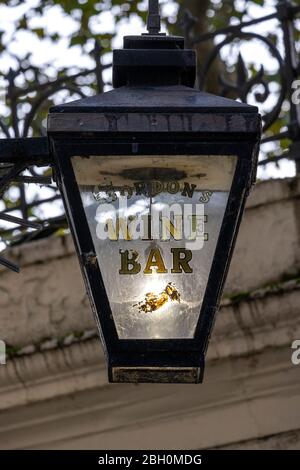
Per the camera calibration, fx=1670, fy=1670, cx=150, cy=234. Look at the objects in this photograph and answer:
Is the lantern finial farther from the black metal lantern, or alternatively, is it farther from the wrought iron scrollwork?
the wrought iron scrollwork

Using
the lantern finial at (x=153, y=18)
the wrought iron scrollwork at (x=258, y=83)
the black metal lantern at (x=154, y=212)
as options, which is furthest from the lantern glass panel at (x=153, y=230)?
the wrought iron scrollwork at (x=258, y=83)

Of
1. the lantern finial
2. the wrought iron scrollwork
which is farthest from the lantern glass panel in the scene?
the wrought iron scrollwork

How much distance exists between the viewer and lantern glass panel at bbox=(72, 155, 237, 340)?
13.1 feet

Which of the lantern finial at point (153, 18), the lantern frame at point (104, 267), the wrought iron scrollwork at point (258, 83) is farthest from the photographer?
the wrought iron scrollwork at point (258, 83)

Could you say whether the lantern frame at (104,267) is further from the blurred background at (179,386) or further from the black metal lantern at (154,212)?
the blurred background at (179,386)

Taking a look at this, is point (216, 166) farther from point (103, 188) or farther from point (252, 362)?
point (252, 362)

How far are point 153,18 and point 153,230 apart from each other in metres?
0.69

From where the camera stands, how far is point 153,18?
4.40 metres

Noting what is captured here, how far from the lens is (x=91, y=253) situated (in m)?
4.02

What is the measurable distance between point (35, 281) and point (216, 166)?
3522mm

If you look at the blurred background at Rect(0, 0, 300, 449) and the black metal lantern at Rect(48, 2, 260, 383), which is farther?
the blurred background at Rect(0, 0, 300, 449)

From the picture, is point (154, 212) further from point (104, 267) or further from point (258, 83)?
point (258, 83)

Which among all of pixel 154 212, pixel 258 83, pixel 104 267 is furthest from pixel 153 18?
pixel 258 83

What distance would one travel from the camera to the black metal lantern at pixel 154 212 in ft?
13.1
